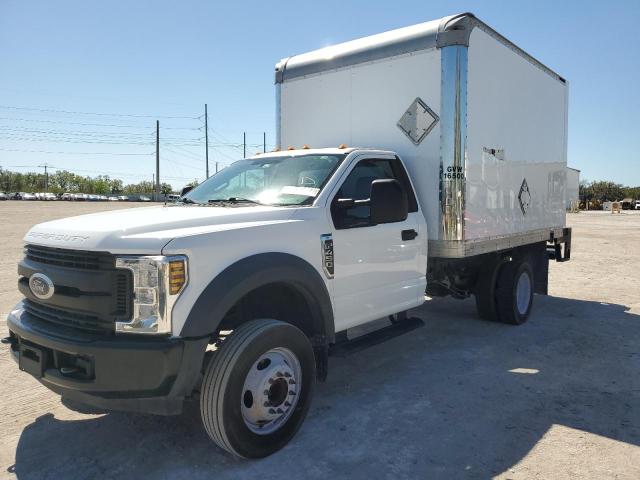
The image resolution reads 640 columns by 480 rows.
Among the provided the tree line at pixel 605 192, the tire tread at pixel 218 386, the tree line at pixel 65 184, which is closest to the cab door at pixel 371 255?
the tire tread at pixel 218 386

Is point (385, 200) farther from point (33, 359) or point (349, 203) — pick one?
point (33, 359)

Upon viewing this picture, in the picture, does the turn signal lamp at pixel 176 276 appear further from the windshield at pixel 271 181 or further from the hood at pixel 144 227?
the windshield at pixel 271 181

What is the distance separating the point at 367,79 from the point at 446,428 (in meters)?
3.63

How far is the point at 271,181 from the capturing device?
438 cm

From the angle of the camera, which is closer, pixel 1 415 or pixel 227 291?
pixel 227 291

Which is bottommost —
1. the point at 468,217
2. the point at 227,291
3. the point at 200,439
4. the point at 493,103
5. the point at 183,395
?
the point at 200,439

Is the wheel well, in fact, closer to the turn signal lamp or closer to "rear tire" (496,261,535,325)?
the turn signal lamp

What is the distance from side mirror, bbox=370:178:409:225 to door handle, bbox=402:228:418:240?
0.65m

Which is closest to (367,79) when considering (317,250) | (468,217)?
(468,217)

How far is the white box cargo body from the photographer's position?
4953mm

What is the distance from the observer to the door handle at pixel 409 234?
4.61 metres

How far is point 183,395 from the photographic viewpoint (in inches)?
112

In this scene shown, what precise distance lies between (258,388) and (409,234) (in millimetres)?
2167

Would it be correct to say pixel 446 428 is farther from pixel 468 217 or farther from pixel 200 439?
pixel 468 217
